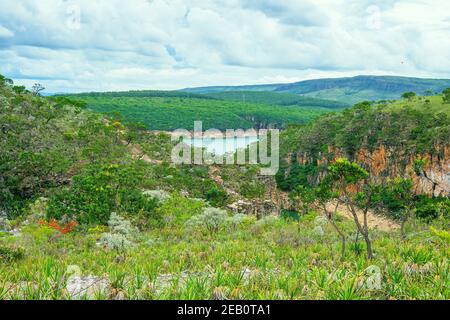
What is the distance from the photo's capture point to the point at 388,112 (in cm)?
6138

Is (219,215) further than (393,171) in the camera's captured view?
No

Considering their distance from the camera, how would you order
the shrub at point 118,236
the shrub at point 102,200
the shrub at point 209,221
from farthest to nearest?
the shrub at point 102,200 → the shrub at point 209,221 → the shrub at point 118,236

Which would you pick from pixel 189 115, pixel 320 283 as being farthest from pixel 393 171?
pixel 189 115

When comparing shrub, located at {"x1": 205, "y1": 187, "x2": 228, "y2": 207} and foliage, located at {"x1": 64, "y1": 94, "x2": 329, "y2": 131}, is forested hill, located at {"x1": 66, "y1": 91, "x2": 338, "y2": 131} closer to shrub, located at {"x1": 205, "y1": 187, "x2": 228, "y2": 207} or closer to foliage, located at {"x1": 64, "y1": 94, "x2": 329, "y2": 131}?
foliage, located at {"x1": 64, "y1": 94, "x2": 329, "y2": 131}

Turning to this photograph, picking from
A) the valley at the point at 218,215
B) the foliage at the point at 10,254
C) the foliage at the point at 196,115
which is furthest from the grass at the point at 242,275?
the foliage at the point at 196,115

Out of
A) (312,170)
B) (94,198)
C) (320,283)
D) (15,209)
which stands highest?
(320,283)

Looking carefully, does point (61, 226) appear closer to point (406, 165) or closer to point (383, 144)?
point (406, 165)

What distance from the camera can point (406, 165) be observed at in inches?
2176

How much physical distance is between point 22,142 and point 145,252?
22479mm

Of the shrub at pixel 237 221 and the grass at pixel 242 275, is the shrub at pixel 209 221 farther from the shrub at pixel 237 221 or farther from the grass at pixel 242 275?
the grass at pixel 242 275

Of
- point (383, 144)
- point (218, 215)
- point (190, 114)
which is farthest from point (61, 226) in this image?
point (190, 114)

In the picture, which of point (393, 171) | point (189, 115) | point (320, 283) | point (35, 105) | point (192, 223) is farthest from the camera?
point (189, 115)

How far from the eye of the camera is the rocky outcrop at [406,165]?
50844 mm
